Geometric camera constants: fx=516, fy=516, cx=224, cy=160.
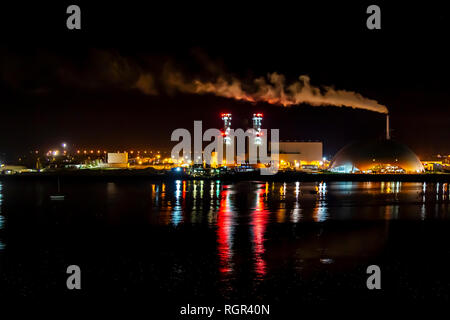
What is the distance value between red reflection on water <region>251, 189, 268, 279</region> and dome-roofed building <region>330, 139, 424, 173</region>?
54085mm

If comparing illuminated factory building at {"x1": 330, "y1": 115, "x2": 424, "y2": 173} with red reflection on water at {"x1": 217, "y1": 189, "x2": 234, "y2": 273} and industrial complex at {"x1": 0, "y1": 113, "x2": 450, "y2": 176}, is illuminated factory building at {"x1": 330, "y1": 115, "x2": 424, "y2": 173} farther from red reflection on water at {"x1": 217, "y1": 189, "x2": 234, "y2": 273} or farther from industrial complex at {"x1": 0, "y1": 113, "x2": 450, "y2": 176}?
red reflection on water at {"x1": 217, "y1": 189, "x2": 234, "y2": 273}

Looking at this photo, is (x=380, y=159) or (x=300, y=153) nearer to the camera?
(x=380, y=159)

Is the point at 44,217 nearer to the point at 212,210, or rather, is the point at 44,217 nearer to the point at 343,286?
the point at 212,210

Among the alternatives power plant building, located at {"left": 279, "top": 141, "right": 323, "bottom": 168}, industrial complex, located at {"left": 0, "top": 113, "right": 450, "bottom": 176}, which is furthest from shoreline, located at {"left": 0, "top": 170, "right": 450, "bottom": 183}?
power plant building, located at {"left": 279, "top": 141, "right": 323, "bottom": 168}

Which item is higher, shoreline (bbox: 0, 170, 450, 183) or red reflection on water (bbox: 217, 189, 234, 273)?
red reflection on water (bbox: 217, 189, 234, 273)

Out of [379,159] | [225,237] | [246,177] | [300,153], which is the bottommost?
[246,177]

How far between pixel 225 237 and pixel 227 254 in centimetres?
266

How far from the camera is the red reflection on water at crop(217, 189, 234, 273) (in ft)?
38.8

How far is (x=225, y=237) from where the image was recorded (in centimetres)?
1563

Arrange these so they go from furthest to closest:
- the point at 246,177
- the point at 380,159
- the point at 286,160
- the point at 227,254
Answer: the point at 286,160, the point at 380,159, the point at 246,177, the point at 227,254

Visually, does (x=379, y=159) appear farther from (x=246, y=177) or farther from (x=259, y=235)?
(x=259, y=235)

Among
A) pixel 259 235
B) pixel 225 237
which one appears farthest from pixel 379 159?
pixel 225 237

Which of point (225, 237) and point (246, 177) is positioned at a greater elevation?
point (225, 237)
